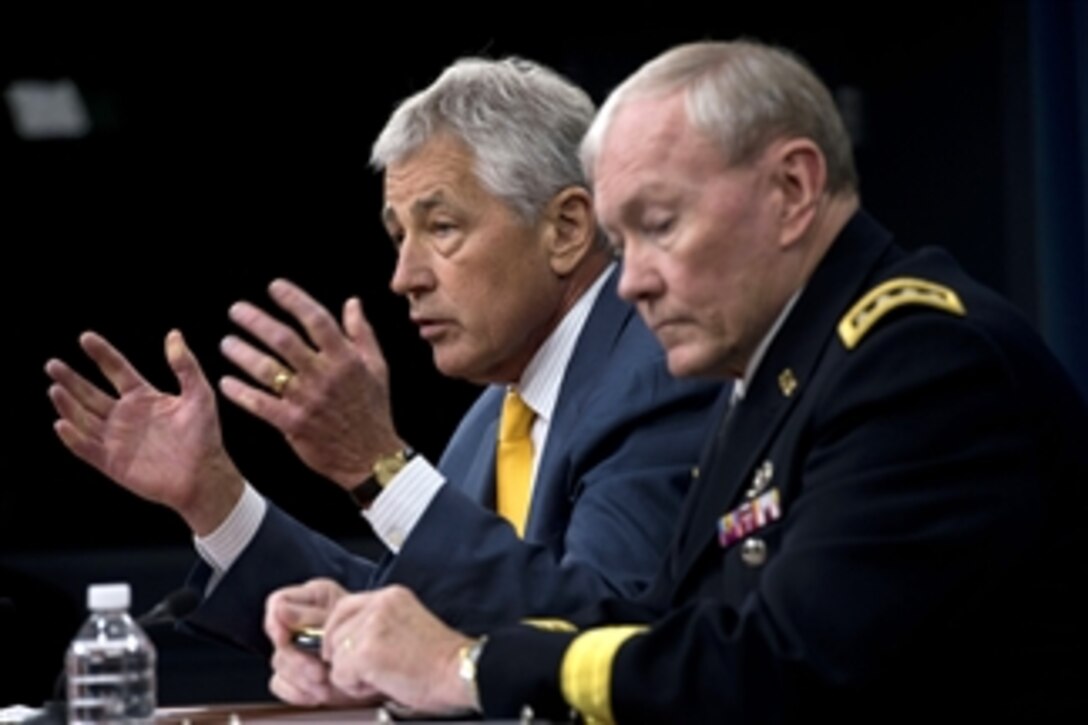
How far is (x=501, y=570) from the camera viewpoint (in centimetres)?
236

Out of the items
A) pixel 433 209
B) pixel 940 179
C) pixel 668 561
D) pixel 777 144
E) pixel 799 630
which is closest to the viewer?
pixel 799 630

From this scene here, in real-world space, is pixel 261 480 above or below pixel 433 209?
below

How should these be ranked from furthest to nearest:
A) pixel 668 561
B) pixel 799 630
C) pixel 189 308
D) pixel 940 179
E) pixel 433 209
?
pixel 189 308
pixel 940 179
pixel 433 209
pixel 668 561
pixel 799 630

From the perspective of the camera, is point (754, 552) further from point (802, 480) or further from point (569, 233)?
point (569, 233)

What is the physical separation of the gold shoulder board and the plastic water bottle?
75cm

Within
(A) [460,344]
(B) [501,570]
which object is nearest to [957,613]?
(B) [501,570]

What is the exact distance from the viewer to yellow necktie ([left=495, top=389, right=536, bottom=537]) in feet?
9.62

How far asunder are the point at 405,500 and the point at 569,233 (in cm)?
66

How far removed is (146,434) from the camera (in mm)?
2617

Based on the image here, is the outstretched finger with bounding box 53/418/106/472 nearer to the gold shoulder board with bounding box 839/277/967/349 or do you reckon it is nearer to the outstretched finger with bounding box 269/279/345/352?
the outstretched finger with bounding box 269/279/345/352

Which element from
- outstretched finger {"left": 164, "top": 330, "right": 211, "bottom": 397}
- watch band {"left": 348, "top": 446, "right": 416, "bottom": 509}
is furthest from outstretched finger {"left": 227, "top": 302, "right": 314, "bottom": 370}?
outstretched finger {"left": 164, "top": 330, "right": 211, "bottom": 397}

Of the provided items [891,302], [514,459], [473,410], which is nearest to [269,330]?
[891,302]

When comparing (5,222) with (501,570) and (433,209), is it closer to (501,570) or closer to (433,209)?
(433,209)

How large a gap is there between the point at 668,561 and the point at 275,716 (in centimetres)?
44
